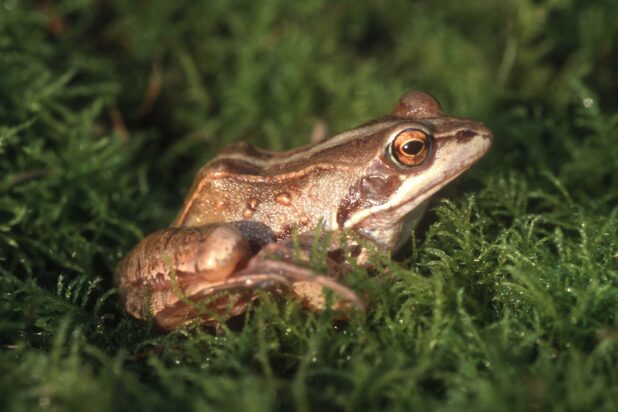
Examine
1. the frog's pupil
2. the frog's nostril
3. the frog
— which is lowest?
the frog

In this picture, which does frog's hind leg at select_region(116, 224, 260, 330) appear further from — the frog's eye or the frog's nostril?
the frog's nostril

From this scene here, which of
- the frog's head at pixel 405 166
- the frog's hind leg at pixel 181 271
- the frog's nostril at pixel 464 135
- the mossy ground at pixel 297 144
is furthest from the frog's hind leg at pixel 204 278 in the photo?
the frog's nostril at pixel 464 135

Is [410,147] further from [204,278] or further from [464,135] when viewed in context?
[204,278]

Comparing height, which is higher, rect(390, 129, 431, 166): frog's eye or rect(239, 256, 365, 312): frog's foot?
rect(390, 129, 431, 166): frog's eye

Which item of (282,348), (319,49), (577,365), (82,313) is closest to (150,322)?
(82,313)

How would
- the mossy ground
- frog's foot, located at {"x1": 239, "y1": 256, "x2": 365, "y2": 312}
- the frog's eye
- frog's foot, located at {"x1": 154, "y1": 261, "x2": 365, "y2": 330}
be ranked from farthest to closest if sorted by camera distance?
the frog's eye, frog's foot, located at {"x1": 154, "y1": 261, "x2": 365, "y2": 330}, frog's foot, located at {"x1": 239, "y1": 256, "x2": 365, "y2": 312}, the mossy ground

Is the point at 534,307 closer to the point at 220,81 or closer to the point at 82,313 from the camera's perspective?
the point at 82,313

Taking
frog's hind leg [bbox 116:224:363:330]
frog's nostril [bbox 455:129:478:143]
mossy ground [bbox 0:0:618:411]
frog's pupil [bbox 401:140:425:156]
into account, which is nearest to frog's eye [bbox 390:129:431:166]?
frog's pupil [bbox 401:140:425:156]

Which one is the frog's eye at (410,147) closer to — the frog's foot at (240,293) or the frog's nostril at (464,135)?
the frog's nostril at (464,135)
